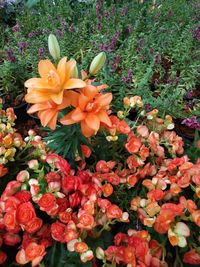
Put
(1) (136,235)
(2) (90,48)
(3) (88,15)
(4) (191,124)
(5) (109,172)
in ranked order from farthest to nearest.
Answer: (3) (88,15)
(2) (90,48)
(4) (191,124)
(5) (109,172)
(1) (136,235)

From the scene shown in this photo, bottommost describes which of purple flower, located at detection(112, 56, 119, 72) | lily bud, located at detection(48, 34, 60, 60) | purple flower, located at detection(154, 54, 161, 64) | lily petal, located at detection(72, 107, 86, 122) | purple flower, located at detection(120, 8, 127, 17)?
purple flower, located at detection(154, 54, 161, 64)

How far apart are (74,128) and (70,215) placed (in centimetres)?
27

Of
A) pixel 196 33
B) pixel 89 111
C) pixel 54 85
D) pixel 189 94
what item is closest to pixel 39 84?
pixel 54 85

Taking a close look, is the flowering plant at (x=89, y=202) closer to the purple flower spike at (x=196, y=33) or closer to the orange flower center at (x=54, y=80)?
the orange flower center at (x=54, y=80)

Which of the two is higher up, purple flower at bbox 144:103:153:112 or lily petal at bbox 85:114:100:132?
lily petal at bbox 85:114:100:132

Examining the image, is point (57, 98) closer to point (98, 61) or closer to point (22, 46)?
point (98, 61)

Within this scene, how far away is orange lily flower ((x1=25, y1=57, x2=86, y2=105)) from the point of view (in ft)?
2.82

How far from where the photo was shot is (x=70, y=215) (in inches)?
35.2

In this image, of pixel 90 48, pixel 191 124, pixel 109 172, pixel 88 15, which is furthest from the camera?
pixel 88 15

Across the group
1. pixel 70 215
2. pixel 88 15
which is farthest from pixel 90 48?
pixel 70 215

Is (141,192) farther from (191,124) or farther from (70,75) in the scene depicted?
(191,124)

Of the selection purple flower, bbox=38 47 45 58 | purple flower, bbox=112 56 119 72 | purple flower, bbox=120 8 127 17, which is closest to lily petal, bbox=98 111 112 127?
purple flower, bbox=112 56 119 72

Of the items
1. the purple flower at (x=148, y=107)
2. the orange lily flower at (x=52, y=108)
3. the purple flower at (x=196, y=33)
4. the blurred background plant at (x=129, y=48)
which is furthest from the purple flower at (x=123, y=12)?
the orange lily flower at (x=52, y=108)

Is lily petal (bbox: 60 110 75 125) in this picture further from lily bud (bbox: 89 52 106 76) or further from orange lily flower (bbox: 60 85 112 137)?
lily bud (bbox: 89 52 106 76)
